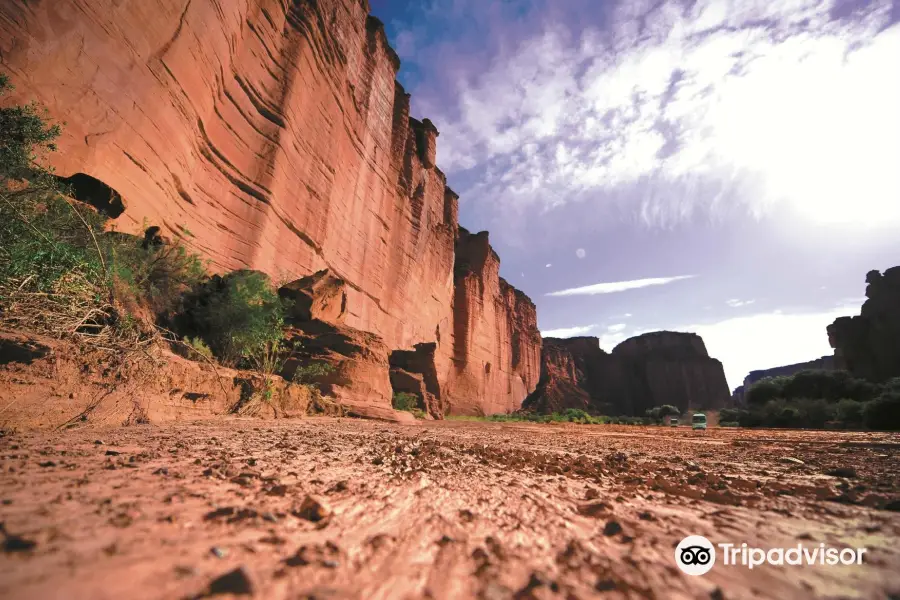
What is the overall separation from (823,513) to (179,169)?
519 inches

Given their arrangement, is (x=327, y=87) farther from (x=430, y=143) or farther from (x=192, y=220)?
(x=430, y=143)

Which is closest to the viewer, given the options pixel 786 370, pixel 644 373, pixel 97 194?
pixel 97 194

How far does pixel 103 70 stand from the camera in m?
7.91

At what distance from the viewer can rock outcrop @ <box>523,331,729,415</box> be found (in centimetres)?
5350

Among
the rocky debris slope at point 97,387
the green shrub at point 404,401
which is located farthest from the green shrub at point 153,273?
the green shrub at point 404,401

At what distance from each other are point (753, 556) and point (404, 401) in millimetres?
14219

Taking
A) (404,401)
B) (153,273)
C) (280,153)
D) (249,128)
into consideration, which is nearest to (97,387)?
(153,273)

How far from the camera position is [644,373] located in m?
56.7

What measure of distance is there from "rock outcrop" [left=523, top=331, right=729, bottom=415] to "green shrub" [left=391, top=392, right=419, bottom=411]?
38.3 meters

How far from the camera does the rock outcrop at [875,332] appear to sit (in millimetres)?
28691

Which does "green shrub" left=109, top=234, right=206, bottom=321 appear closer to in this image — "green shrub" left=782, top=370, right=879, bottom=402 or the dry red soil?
the dry red soil

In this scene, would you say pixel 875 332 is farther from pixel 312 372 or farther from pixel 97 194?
pixel 97 194

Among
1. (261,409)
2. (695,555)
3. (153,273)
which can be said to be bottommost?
(695,555)

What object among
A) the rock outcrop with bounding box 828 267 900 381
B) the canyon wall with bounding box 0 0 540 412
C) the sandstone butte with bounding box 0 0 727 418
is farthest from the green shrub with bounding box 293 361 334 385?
the rock outcrop with bounding box 828 267 900 381
